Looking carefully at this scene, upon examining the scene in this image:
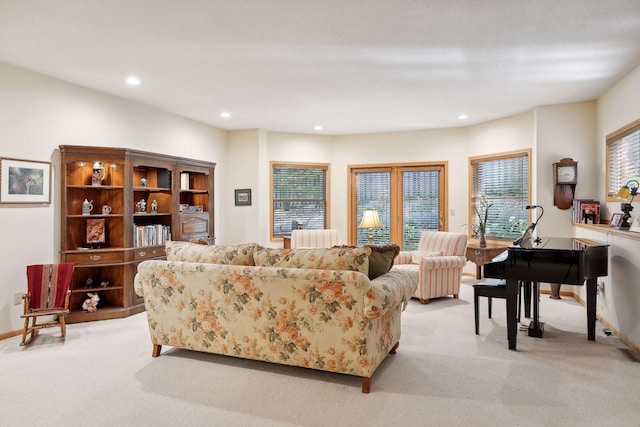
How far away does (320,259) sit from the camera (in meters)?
2.81

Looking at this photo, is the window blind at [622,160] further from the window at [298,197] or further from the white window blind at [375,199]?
the window at [298,197]

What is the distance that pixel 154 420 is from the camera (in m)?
2.36

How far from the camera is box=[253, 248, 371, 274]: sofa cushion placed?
2.74m

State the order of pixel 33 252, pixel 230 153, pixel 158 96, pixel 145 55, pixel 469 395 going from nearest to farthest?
pixel 469 395 → pixel 145 55 → pixel 33 252 → pixel 158 96 → pixel 230 153

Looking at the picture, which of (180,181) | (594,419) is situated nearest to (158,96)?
(180,181)

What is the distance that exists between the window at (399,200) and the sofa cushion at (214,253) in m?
4.67

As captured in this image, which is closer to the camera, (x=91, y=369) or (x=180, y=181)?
(x=91, y=369)

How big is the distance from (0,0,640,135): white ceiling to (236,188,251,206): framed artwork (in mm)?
1852

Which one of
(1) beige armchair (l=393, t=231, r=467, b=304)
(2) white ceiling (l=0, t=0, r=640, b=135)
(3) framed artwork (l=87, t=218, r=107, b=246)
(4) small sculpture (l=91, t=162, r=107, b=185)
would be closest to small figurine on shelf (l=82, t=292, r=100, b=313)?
(3) framed artwork (l=87, t=218, r=107, b=246)

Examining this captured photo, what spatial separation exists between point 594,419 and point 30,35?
480 cm

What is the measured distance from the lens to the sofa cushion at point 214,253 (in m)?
3.07

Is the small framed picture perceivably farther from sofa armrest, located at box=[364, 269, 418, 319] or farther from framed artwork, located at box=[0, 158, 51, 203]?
framed artwork, located at box=[0, 158, 51, 203]

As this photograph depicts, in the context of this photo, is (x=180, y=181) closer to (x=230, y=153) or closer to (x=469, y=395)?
(x=230, y=153)

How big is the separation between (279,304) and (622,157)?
4280mm
